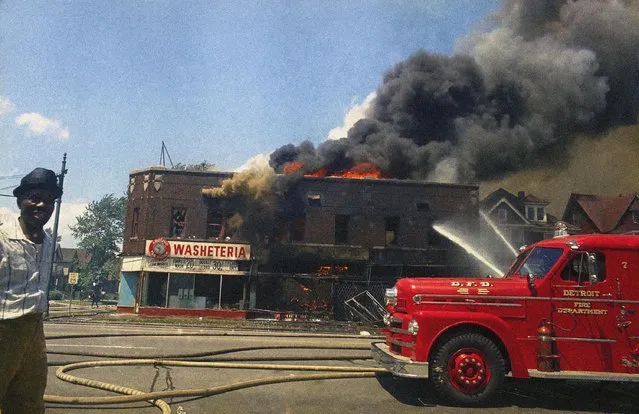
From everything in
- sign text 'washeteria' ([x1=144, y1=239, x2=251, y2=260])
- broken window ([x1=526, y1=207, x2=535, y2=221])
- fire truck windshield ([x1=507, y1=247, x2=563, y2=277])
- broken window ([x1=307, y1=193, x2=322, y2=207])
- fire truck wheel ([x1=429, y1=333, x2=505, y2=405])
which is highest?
broken window ([x1=526, y1=207, x2=535, y2=221])

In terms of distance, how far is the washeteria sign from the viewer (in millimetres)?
28250

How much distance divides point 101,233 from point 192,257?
4770cm

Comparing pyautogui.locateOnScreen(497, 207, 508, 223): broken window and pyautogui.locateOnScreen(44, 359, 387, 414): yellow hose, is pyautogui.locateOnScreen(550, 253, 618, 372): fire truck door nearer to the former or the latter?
pyautogui.locateOnScreen(44, 359, 387, 414): yellow hose

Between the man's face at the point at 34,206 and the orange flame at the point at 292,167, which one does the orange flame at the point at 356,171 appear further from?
the man's face at the point at 34,206

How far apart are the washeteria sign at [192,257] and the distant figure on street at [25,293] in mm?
25326

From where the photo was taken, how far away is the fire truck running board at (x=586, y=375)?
236 inches

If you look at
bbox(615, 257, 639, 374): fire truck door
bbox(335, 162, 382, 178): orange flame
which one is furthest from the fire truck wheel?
bbox(335, 162, 382, 178): orange flame

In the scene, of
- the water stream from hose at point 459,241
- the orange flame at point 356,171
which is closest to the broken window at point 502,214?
the water stream from hose at point 459,241

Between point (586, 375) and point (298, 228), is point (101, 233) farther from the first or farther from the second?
point (586, 375)

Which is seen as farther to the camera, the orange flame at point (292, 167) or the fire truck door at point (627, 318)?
the orange flame at point (292, 167)

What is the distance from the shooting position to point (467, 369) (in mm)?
6078

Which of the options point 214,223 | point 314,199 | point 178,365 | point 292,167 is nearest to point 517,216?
point 314,199

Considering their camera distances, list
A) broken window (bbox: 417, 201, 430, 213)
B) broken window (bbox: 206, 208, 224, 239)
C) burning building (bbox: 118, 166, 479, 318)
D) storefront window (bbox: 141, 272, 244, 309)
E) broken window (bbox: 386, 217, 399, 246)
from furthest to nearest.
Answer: broken window (bbox: 417, 201, 430, 213)
broken window (bbox: 386, 217, 399, 246)
broken window (bbox: 206, 208, 224, 239)
burning building (bbox: 118, 166, 479, 318)
storefront window (bbox: 141, 272, 244, 309)

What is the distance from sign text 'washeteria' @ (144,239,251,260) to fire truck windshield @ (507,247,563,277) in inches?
889
